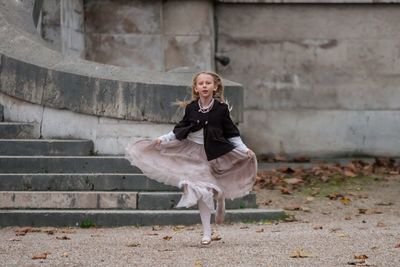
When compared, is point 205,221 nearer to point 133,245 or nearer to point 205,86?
point 133,245

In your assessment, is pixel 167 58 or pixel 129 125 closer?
pixel 129 125

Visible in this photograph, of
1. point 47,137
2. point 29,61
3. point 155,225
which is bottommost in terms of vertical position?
point 155,225

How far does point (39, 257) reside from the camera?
796cm

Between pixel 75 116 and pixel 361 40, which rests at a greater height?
pixel 361 40

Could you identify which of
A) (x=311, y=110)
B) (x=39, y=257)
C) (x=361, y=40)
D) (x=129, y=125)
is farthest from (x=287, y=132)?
(x=39, y=257)

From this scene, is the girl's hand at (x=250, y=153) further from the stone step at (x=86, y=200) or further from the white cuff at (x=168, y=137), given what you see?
the stone step at (x=86, y=200)

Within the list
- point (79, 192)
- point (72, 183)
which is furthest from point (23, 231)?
point (72, 183)

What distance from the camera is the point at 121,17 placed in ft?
51.9

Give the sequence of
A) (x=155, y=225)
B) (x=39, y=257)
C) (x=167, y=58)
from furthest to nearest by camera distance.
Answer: (x=167, y=58)
(x=155, y=225)
(x=39, y=257)

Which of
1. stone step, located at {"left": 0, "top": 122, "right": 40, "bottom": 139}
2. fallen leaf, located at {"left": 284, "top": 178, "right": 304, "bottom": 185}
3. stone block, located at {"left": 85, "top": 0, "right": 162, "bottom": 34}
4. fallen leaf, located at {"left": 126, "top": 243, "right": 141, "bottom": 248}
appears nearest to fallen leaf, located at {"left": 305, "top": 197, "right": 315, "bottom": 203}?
fallen leaf, located at {"left": 284, "top": 178, "right": 304, "bottom": 185}

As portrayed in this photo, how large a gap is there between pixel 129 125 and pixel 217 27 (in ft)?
17.8

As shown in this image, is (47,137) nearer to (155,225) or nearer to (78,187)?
(78,187)

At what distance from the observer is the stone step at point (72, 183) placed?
10.8 m

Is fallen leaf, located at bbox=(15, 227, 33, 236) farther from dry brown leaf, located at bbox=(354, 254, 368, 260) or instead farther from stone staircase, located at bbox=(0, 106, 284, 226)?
dry brown leaf, located at bbox=(354, 254, 368, 260)
